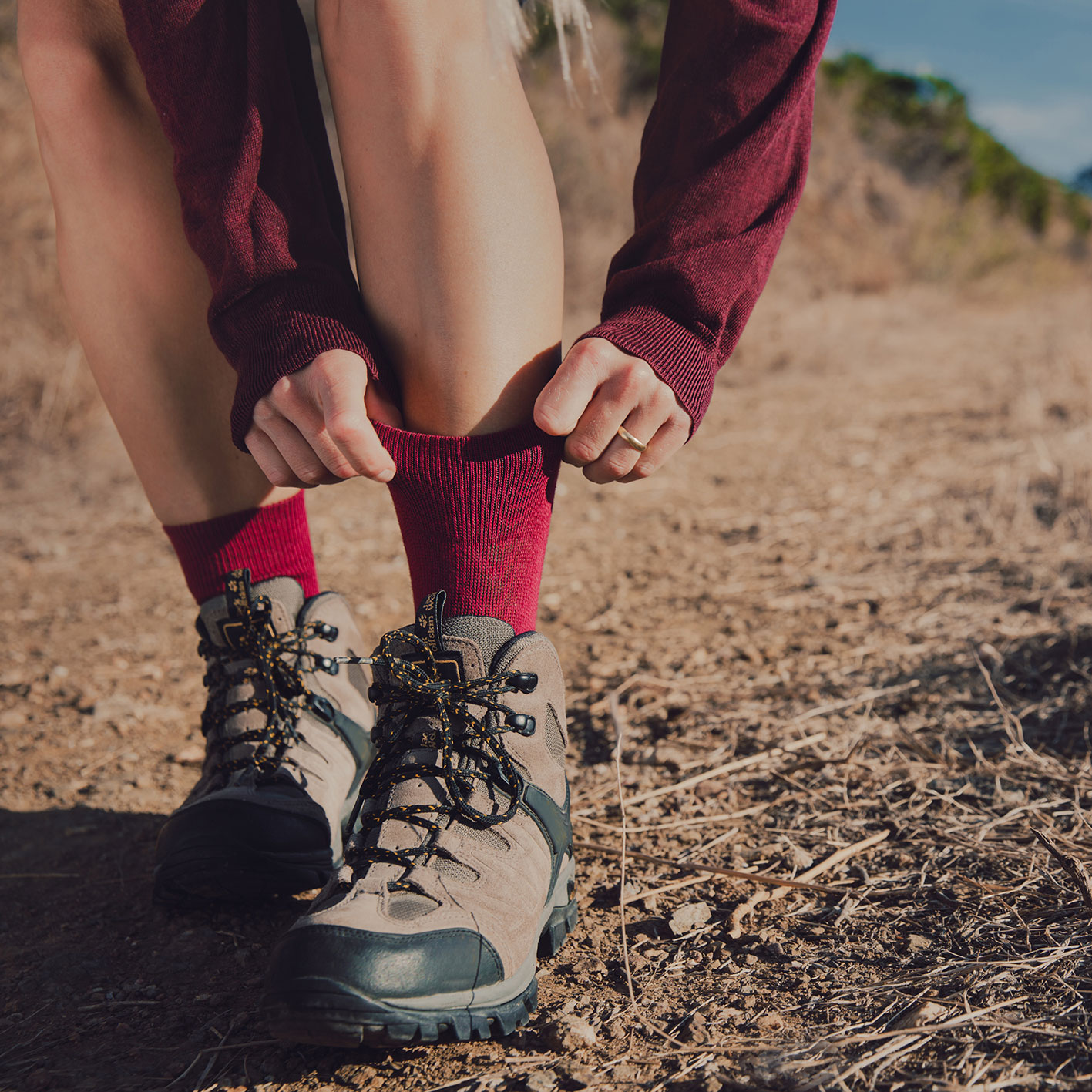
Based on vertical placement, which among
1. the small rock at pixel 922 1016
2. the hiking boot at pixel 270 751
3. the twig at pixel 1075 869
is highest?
the hiking boot at pixel 270 751

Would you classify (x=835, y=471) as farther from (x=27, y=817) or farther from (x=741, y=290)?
(x=27, y=817)

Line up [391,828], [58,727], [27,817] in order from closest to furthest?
[391,828] → [27,817] → [58,727]

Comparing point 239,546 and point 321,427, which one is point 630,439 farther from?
point 239,546

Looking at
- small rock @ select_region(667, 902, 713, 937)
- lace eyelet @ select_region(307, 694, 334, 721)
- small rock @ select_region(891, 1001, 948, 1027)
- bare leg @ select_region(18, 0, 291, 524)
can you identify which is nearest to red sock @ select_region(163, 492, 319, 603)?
bare leg @ select_region(18, 0, 291, 524)

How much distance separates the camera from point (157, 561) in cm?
242

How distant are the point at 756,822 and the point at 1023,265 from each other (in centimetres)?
1086

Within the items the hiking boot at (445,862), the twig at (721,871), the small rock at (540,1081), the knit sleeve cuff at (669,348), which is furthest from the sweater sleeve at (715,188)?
the small rock at (540,1081)

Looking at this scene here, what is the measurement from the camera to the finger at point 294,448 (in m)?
0.90

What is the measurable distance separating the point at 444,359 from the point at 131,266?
0.54m

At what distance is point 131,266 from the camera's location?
1.18 metres

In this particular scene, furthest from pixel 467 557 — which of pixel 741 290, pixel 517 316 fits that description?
pixel 741 290

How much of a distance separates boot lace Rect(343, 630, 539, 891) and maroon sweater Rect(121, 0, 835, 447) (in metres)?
0.31

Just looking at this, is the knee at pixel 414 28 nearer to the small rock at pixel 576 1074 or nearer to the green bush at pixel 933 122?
the small rock at pixel 576 1074

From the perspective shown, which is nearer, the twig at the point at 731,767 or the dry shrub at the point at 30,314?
the twig at the point at 731,767
